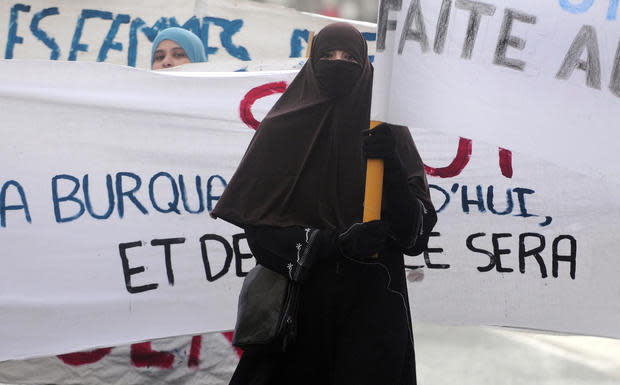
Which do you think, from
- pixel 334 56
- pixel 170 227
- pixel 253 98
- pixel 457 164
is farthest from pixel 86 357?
pixel 334 56

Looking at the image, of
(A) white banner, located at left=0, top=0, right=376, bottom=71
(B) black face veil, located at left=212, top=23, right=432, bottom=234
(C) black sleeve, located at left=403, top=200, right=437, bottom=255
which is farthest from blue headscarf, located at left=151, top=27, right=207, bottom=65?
(C) black sleeve, located at left=403, top=200, right=437, bottom=255

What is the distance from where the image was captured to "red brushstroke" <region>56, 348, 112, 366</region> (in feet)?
14.1

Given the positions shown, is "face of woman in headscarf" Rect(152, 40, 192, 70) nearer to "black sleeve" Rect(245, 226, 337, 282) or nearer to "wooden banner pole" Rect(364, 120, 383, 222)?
"black sleeve" Rect(245, 226, 337, 282)

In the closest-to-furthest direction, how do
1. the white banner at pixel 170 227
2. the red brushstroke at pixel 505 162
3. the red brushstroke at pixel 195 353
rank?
the white banner at pixel 170 227, the red brushstroke at pixel 505 162, the red brushstroke at pixel 195 353

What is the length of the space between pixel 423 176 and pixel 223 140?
140 cm

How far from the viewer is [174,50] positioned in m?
5.39

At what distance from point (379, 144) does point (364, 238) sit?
265 millimetres

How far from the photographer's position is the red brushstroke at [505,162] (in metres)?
4.12

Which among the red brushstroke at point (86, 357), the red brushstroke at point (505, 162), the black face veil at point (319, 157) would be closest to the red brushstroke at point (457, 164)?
the red brushstroke at point (505, 162)

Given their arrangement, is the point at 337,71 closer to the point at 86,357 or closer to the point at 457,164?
the point at 457,164

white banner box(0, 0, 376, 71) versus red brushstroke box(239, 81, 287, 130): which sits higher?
red brushstroke box(239, 81, 287, 130)

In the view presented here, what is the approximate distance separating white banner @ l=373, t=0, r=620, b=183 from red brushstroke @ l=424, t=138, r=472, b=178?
149cm

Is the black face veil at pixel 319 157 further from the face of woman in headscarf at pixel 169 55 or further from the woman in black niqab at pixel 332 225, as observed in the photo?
the face of woman in headscarf at pixel 169 55

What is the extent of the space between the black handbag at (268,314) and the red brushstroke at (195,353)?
1466 mm
